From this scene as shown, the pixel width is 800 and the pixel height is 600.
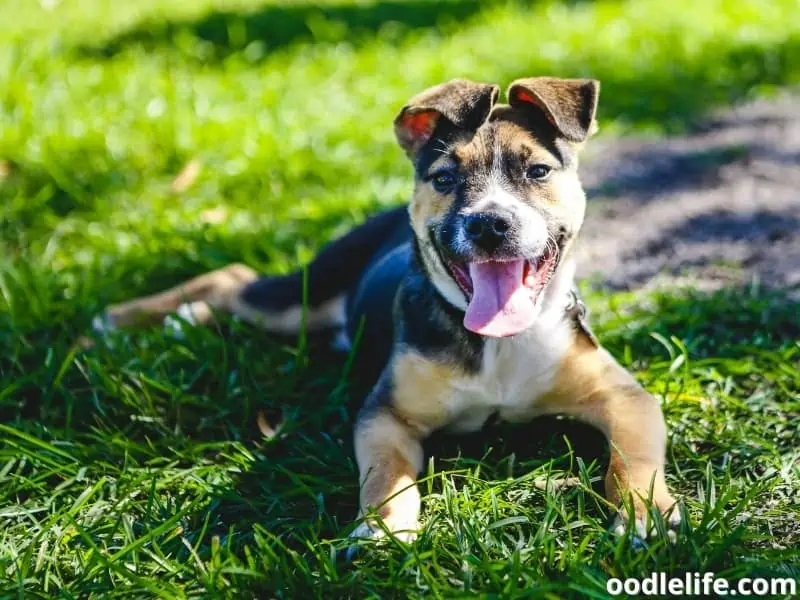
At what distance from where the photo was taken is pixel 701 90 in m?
8.62

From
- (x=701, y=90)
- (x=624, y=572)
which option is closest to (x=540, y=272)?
(x=624, y=572)

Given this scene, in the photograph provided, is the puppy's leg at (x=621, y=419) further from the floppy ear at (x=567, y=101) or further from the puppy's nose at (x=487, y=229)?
the floppy ear at (x=567, y=101)

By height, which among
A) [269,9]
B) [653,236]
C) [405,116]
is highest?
[405,116]

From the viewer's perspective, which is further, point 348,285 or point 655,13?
point 655,13

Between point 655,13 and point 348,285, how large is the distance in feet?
21.4

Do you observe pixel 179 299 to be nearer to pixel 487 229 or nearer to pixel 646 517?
pixel 487 229

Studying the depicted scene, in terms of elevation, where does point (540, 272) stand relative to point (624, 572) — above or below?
above

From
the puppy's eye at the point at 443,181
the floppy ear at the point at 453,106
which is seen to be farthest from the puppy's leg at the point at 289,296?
the puppy's eye at the point at 443,181

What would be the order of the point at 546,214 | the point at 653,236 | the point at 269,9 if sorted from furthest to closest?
the point at 269,9, the point at 653,236, the point at 546,214

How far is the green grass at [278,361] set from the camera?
344cm

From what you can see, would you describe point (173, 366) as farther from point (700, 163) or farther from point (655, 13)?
point (655, 13)

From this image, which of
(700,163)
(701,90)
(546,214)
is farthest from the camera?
(701,90)

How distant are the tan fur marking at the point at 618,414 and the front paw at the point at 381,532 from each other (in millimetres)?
772

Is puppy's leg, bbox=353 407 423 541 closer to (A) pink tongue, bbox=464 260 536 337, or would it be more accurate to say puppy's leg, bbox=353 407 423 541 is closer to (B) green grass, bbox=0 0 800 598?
(B) green grass, bbox=0 0 800 598
